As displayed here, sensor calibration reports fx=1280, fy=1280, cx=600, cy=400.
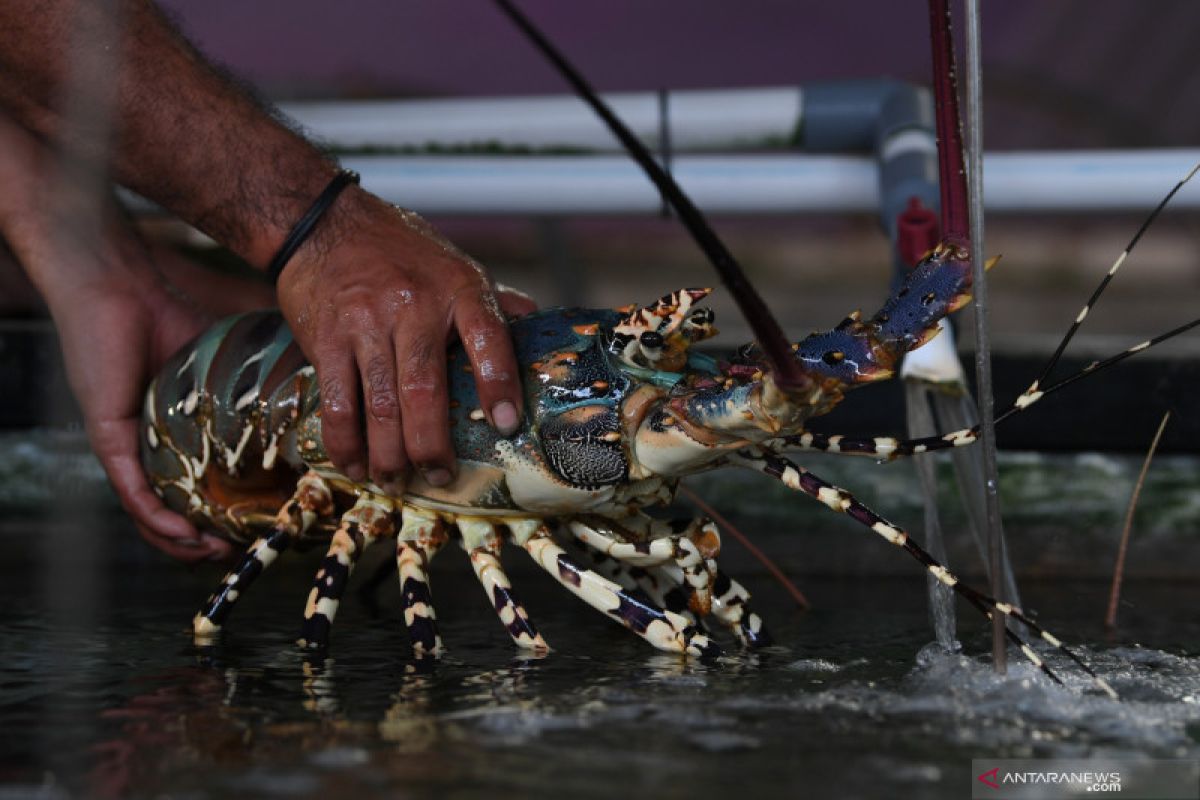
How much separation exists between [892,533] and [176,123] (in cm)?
114

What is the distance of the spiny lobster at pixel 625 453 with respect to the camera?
4.29 ft

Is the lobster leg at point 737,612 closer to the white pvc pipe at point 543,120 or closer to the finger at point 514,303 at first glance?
the finger at point 514,303

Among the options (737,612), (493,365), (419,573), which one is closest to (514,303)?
(493,365)

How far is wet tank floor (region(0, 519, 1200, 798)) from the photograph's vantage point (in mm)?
957

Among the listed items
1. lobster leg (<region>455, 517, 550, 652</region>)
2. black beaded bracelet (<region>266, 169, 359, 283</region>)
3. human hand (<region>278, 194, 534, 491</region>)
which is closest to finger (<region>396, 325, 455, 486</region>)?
human hand (<region>278, 194, 534, 491</region>)

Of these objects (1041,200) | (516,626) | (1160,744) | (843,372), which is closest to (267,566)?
(516,626)

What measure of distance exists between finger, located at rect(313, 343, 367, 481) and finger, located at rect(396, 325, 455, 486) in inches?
2.7

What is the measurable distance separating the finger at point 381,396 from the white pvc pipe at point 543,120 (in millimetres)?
1246

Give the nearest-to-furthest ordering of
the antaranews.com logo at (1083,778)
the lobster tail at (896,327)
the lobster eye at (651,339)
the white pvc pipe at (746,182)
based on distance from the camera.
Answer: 1. the antaranews.com logo at (1083,778)
2. the lobster tail at (896,327)
3. the lobster eye at (651,339)
4. the white pvc pipe at (746,182)

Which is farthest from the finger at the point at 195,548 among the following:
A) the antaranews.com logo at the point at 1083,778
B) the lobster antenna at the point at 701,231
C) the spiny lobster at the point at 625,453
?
the antaranews.com logo at the point at 1083,778

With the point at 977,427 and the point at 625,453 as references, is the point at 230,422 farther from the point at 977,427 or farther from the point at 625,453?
the point at 977,427

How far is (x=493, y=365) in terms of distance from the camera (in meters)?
1.51

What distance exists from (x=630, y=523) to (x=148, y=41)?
0.97 meters

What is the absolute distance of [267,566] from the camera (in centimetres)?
170
